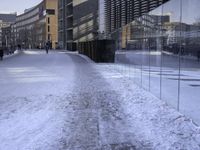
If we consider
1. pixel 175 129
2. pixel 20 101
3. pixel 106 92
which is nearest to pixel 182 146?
pixel 175 129

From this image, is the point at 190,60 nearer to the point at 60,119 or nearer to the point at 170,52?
the point at 170,52

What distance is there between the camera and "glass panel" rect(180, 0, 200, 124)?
823cm

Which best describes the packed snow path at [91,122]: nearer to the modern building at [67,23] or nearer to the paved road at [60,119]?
the paved road at [60,119]

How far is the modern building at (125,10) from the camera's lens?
103ft

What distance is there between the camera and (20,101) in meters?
11.2

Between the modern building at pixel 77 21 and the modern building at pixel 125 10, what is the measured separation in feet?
44.8

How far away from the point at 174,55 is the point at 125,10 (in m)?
33.4

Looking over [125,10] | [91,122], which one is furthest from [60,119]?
[125,10]

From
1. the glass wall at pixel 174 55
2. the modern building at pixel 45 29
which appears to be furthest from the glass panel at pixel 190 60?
the modern building at pixel 45 29

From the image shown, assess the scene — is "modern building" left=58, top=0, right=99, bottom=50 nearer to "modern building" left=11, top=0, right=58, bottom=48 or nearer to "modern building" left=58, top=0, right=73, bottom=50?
"modern building" left=58, top=0, right=73, bottom=50

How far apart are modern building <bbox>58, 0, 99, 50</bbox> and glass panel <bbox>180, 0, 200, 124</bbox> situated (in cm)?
5938

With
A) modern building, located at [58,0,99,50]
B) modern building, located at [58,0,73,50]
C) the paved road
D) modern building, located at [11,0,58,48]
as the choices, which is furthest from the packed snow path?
modern building, located at [11,0,58,48]

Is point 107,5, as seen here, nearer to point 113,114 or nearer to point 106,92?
point 106,92

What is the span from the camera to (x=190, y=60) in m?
8.67
